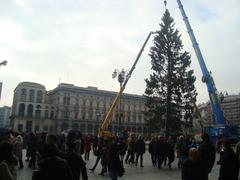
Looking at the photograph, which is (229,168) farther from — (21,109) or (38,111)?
(38,111)

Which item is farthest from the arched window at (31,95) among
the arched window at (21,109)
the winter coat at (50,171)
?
the winter coat at (50,171)

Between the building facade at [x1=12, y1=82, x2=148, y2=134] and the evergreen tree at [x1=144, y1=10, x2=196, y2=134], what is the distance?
4208 centimetres

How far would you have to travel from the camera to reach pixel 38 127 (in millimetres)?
89125

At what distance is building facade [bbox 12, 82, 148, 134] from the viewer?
8812 centimetres

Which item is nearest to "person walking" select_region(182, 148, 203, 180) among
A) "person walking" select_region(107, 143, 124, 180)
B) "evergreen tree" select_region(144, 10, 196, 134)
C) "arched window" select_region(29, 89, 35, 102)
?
"person walking" select_region(107, 143, 124, 180)

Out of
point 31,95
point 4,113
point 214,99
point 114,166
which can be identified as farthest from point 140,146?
point 4,113

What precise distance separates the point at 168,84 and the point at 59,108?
54117mm

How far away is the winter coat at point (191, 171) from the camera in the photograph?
5.76m

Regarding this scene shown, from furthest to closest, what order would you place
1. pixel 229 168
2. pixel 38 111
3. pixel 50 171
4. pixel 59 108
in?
1. pixel 38 111
2. pixel 59 108
3. pixel 229 168
4. pixel 50 171

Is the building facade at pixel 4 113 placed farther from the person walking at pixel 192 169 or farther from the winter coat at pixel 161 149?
the person walking at pixel 192 169

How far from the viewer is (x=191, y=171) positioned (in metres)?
5.77

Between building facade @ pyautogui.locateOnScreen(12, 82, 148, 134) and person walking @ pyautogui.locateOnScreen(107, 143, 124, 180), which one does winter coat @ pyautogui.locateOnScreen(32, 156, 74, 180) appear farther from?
building facade @ pyautogui.locateOnScreen(12, 82, 148, 134)

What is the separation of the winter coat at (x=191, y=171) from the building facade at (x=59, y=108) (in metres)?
79.5

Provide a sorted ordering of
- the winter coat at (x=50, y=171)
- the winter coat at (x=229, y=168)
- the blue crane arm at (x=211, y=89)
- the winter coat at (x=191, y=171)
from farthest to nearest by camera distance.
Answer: the blue crane arm at (x=211, y=89), the winter coat at (x=229, y=168), the winter coat at (x=191, y=171), the winter coat at (x=50, y=171)
